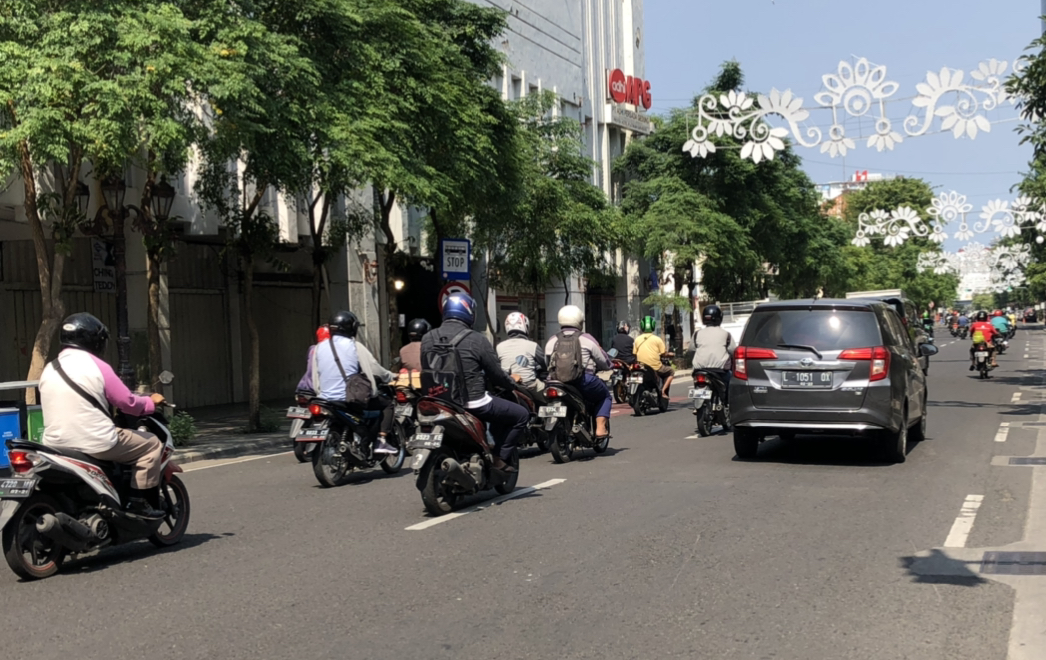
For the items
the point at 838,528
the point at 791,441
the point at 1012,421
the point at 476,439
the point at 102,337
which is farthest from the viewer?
the point at 1012,421

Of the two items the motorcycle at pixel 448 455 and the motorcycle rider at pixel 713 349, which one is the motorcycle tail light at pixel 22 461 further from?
the motorcycle rider at pixel 713 349

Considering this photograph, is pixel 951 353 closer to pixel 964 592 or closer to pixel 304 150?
pixel 304 150

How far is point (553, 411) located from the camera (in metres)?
12.0

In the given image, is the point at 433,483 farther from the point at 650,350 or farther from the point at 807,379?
the point at 650,350

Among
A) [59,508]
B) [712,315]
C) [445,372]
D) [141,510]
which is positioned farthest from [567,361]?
[59,508]

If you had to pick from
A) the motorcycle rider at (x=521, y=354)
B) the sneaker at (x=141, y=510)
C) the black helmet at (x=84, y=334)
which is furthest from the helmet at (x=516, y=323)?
the black helmet at (x=84, y=334)

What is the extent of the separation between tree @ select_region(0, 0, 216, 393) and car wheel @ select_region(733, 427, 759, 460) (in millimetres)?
7407

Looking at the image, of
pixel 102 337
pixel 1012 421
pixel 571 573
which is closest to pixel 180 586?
pixel 102 337

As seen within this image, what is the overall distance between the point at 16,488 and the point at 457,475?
11.0 feet

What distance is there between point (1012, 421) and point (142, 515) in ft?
43.3

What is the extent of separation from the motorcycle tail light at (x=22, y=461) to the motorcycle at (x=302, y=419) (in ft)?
14.7

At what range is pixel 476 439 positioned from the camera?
29.8ft

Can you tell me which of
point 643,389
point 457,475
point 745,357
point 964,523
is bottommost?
point 964,523

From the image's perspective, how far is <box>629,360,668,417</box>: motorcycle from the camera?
63.9 feet
